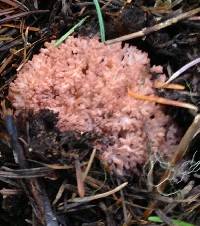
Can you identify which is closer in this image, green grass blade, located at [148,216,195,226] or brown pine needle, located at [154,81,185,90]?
green grass blade, located at [148,216,195,226]

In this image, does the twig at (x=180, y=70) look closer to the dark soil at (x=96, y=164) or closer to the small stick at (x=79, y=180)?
the dark soil at (x=96, y=164)

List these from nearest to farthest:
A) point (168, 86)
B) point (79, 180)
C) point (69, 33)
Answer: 1. point (79, 180)
2. point (168, 86)
3. point (69, 33)

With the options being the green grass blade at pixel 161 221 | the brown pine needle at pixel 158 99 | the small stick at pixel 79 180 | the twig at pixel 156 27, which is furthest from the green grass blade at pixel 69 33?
the green grass blade at pixel 161 221

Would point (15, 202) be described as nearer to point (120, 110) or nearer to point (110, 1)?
point (120, 110)

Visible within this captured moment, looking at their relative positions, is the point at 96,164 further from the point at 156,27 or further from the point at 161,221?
the point at 156,27

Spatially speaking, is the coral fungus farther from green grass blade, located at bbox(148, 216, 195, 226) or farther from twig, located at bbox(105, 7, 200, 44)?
green grass blade, located at bbox(148, 216, 195, 226)

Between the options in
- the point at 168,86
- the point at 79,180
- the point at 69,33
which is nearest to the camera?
the point at 79,180

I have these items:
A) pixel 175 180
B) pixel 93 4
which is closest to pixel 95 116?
pixel 175 180

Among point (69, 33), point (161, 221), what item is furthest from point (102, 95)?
point (161, 221)

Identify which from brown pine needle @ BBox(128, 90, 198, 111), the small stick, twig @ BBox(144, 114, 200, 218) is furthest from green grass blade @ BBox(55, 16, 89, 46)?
twig @ BBox(144, 114, 200, 218)
